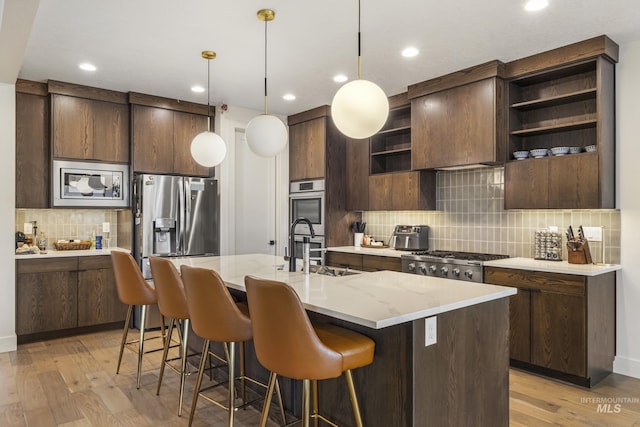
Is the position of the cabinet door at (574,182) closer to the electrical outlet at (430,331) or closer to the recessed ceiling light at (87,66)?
the electrical outlet at (430,331)

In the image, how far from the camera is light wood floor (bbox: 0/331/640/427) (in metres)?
2.58

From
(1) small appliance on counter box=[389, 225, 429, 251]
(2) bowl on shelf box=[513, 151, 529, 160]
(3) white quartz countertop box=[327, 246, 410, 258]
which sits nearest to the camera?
(2) bowl on shelf box=[513, 151, 529, 160]

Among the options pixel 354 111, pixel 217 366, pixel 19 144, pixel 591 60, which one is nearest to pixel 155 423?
pixel 217 366

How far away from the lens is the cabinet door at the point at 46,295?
4.09m

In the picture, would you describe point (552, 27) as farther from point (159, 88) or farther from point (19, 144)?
point (19, 144)

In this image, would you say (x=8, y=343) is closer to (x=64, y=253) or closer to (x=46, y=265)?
(x=46, y=265)

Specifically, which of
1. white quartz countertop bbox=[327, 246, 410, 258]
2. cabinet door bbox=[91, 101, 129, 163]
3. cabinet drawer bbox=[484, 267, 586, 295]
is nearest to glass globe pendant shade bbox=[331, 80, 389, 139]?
→ cabinet drawer bbox=[484, 267, 586, 295]

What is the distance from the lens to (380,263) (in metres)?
4.54

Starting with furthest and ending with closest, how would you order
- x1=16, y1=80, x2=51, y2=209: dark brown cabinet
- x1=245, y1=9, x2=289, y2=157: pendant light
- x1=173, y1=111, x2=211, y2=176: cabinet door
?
x1=173, y1=111, x2=211, y2=176: cabinet door, x1=16, y1=80, x2=51, y2=209: dark brown cabinet, x1=245, y1=9, x2=289, y2=157: pendant light

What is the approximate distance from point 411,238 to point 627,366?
84.7 inches

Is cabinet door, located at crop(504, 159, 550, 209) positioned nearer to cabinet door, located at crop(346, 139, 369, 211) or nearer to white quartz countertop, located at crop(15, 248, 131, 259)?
cabinet door, located at crop(346, 139, 369, 211)

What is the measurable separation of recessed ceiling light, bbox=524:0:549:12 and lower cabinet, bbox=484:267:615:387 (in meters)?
1.85

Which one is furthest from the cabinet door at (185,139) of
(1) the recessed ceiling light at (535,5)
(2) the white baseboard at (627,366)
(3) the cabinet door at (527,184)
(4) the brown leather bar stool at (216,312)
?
(2) the white baseboard at (627,366)

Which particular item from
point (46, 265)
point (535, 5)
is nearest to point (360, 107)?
point (535, 5)
